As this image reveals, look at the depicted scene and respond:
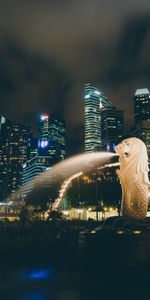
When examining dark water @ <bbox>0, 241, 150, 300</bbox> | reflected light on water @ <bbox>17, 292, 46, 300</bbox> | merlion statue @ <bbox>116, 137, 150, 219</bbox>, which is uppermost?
merlion statue @ <bbox>116, 137, 150, 219</bbox>

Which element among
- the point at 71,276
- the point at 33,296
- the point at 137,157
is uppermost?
the point at 137,157

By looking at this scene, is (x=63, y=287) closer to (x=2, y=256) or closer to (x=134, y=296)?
(x=134, y=296)

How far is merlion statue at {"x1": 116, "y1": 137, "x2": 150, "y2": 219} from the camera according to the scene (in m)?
24.3

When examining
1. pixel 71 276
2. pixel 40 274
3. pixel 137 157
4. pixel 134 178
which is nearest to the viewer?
pixel 71 276

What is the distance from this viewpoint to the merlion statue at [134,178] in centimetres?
2426

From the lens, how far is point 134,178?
81.5 feet

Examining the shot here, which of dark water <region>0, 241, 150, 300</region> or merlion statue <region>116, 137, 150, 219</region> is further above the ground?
merlion statue <region>116, 137, 150, 219</region>

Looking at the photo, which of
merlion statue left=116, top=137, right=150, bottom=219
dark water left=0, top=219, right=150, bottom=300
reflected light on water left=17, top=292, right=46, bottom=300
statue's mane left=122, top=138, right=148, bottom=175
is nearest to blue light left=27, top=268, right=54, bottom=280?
dark water left=0, top=219, right=150, bottom=300

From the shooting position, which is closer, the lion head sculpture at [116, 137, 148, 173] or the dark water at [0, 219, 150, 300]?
the dark water at [0, 219, 150, 300]

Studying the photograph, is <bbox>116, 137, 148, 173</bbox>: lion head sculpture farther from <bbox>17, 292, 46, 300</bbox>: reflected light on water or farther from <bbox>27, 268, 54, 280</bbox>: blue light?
<bbox>17, 292, 46, 300</bbox>: reflected light on water

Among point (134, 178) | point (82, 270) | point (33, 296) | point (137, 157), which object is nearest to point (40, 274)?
point (82, 270)

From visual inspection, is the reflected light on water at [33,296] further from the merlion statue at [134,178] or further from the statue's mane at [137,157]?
the statue's mane at [137,157]

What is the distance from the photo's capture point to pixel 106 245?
63.6ft

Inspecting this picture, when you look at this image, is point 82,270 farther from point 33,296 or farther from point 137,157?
point 137,157
